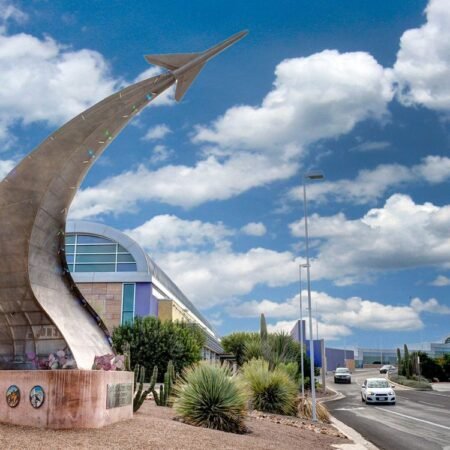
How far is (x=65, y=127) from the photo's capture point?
1226cm

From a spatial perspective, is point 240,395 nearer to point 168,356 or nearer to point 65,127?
point 65,127

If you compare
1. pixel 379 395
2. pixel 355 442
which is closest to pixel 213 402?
pixel 355 442

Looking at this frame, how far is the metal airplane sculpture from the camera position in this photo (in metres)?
12.0

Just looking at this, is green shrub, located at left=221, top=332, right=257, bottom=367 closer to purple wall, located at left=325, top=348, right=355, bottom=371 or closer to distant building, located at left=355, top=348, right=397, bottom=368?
purple wall, located at left=325, top=348, right=355, bottom=371

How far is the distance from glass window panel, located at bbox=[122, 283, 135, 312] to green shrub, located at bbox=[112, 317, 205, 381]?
6191 mm

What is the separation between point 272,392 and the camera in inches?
832

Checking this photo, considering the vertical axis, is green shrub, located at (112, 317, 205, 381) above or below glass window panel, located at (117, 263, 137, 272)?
below

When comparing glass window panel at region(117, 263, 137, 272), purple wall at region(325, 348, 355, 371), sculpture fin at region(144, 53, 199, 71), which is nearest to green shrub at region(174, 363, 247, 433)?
sculpture fin at region(144, 53, 199, 71)

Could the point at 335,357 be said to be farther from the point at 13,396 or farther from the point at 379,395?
the point at 13,396

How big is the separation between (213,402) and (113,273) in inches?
1076

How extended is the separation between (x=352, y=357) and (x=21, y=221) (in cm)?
11249

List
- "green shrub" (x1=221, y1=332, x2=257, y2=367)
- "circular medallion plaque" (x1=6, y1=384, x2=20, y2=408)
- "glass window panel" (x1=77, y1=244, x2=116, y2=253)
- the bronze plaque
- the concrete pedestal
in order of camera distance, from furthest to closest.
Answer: "green shrub" (x1=221, y1=332, x2=257, y2=367), "glass window panel" (x1=77, y1=244, x2=116, y2=253), the bronze plaque, "circular medallion plaque" (x1=6, y1=384, x2=20, y2=408), the concrete pedestal

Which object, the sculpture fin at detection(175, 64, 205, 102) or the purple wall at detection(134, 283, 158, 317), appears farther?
the purple wall at detection(134, 283, 158, 317)

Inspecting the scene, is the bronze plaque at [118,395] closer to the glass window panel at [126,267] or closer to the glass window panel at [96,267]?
the glass window panel at [126,267]
